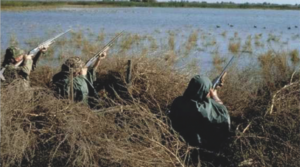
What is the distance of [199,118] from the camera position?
536 centimetres

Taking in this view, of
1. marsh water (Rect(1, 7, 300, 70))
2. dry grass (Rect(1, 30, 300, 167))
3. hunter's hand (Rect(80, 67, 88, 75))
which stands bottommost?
marsh water (Rect(1, 7, 300, 70))

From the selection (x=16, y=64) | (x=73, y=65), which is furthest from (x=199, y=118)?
(x=16, y=64)

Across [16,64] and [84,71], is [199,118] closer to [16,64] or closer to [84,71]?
[84,71]

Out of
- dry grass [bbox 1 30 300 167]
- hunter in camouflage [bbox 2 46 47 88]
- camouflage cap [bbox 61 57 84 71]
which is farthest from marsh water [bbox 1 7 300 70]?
hunter in camouflage [bbox 2 46 47 88]

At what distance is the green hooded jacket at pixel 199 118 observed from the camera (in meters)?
5.36

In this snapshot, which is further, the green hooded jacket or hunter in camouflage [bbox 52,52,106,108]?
hunter in camouflage [bbox 52,52,106,108]

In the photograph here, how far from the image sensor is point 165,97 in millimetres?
6676

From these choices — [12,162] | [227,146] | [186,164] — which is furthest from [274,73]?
[12,162]

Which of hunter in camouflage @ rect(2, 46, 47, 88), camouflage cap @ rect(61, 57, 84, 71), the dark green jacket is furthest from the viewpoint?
hunter in camouflage @ rect(2, 46, 47, 88)

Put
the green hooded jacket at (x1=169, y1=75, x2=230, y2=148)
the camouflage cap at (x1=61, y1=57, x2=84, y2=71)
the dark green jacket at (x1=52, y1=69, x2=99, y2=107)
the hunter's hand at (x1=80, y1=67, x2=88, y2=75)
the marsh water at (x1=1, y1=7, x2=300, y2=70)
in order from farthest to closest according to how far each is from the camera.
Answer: the marsh water at (x1=1, y1=7, x2=300, y2=70) < the hunter's hand at (x1=80, y1=67, x2=88, y2=75) < the camouflage cap at (x1=61, y1=57, x2=84, y2=71) < the dark green jacket at (x1=52, y1=69, x2=99, y2=107) < the green hooded jacket at (x1=169, y1=75, x2=230, y2=148)

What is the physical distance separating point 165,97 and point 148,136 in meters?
1.71

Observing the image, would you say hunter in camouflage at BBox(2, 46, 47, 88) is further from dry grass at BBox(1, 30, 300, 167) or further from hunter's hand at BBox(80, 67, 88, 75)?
dry grass at BBox(1, 30, 300, 167)

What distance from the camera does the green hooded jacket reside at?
5.36 m

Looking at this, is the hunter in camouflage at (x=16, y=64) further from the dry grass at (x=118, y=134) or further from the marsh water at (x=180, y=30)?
the marsh water at (x=180, y=30)
